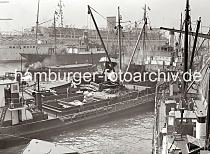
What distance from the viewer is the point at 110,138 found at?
2264 centimetres

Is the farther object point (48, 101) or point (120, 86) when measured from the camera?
point (120, 86)

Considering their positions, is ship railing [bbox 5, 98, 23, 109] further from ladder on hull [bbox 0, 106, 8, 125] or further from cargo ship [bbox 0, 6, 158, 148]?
ladder on hull [bbox 0, 106, 8, 125]

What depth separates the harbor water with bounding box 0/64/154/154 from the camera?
2012cm

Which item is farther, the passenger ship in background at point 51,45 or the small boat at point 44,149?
the passenger ship in background at point 51,45

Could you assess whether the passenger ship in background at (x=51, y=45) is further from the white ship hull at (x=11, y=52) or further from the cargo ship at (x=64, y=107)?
the cargo ship at (x=64, y=107)

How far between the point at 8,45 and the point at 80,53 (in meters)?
24.2

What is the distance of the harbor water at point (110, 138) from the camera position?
20125 mm

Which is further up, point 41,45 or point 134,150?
point 41,45

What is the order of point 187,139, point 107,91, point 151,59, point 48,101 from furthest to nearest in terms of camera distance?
1. point 151,59
2. point 107,91
3. point 48,101
4. point 187,139

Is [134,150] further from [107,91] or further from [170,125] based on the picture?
[107,91]

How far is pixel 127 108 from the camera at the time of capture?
29375mm

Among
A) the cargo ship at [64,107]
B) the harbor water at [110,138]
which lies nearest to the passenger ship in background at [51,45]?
the cargo ship at [64,107]


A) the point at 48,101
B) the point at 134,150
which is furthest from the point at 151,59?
the point at 134,150

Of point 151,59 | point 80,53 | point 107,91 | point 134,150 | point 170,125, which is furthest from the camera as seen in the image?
point 80,53
